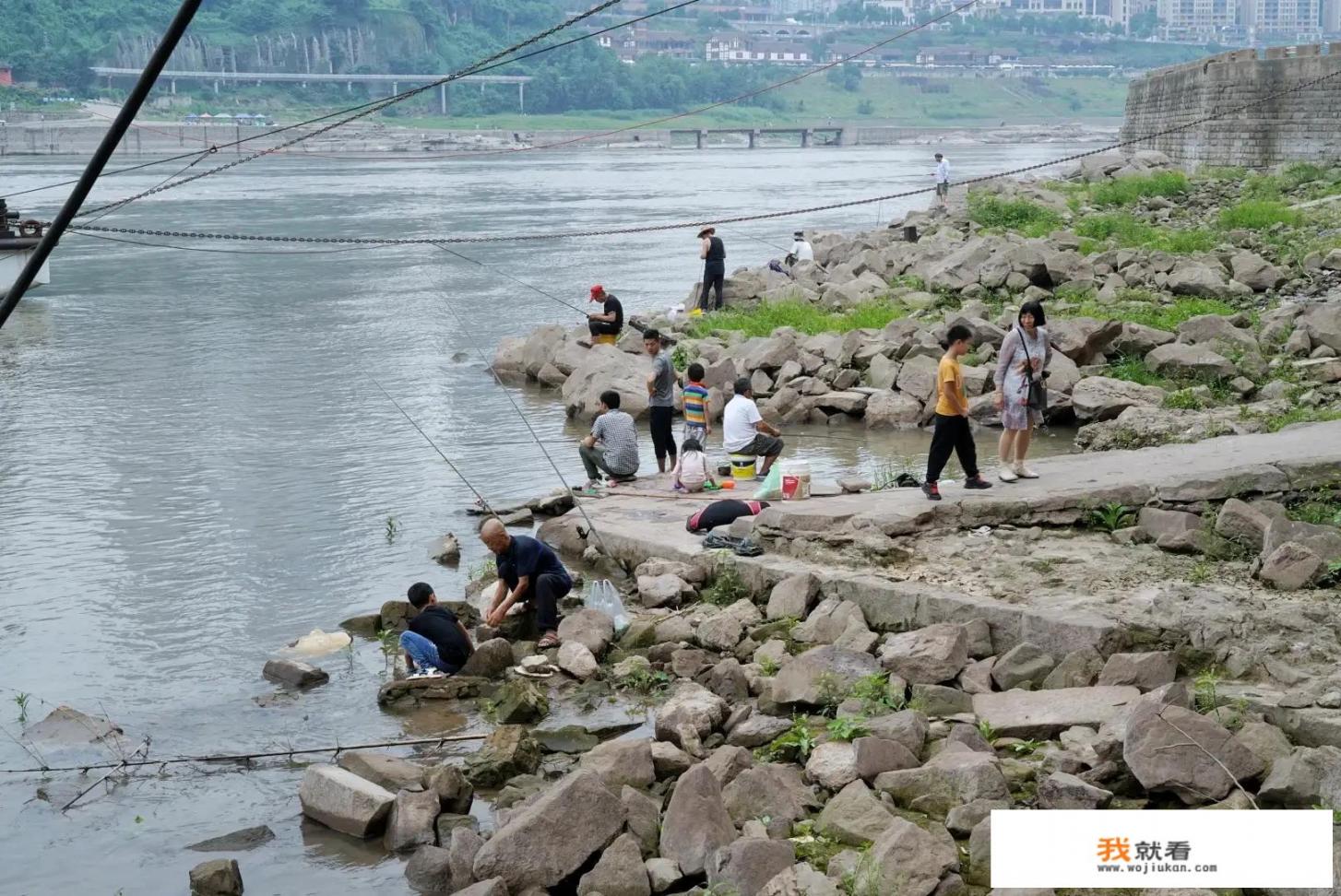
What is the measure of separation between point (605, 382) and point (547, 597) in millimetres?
7800

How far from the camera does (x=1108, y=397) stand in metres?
14.9

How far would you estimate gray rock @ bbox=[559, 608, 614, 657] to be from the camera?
31.6ft

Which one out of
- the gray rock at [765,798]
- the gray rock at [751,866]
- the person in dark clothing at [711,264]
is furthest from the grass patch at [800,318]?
the gray rock at [751,866]

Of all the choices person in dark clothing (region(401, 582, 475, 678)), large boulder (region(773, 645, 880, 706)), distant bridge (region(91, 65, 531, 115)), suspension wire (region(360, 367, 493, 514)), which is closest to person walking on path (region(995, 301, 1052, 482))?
large boulder (region(773, 645, 880, 706))

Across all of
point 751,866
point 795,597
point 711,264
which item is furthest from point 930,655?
point 711,264

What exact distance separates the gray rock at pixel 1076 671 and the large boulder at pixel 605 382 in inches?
374

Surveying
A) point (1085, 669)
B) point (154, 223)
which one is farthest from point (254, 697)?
point (154, 223)

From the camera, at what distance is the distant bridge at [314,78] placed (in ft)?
334

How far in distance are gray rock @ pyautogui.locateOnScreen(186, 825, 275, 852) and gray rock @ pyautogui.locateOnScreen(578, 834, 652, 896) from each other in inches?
80.4

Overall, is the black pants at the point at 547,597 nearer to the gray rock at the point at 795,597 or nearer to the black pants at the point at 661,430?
the gray rock at the point at 795,597

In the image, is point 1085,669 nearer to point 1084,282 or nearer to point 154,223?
point 1084,282

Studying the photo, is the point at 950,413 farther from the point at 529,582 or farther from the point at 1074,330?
the point at 1074,330

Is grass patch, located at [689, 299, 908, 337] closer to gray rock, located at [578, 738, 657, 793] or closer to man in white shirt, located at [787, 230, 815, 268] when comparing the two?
man in white shirt, located at [787, 230, 815, 268]

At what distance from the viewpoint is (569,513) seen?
1238cm
